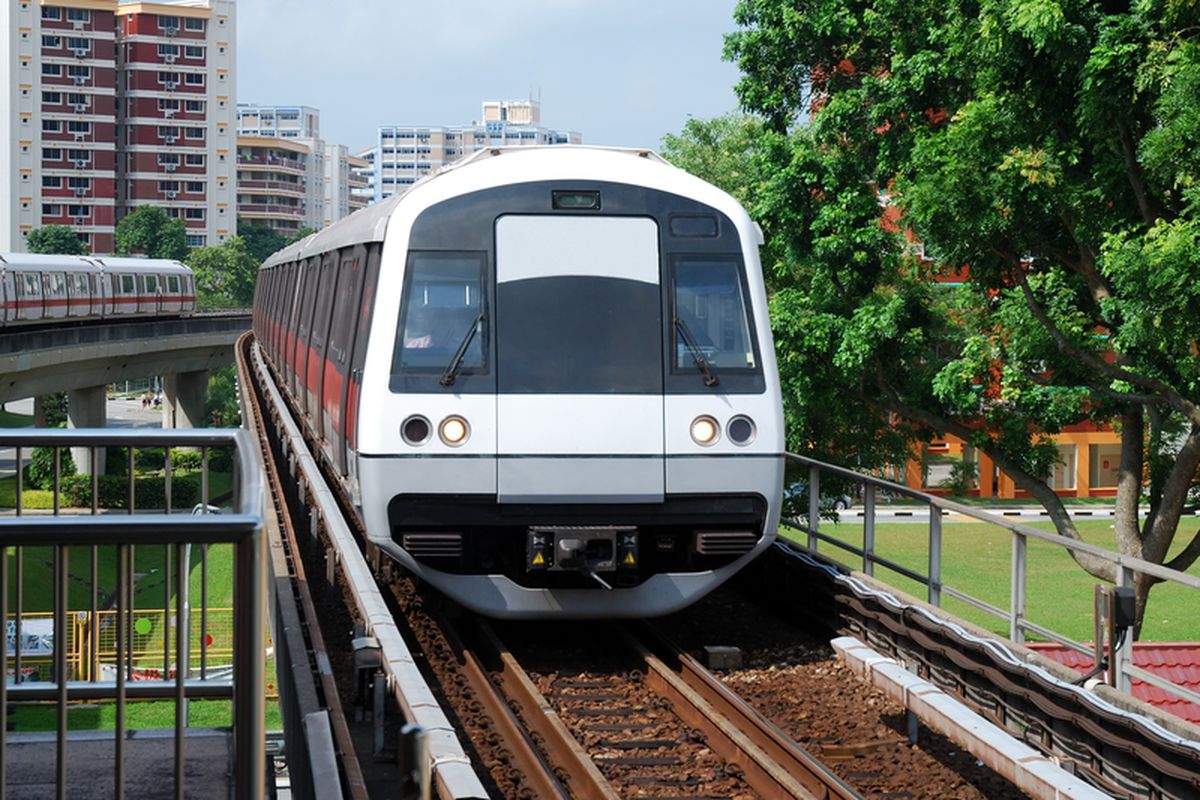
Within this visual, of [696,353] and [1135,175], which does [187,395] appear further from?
[696,353]

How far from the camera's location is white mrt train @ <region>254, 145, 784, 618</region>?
364 inches

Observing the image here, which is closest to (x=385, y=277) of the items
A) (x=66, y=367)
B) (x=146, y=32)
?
(x=66, y=367)

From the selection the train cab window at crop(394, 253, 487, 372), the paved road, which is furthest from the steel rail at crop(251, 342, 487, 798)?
the paved road

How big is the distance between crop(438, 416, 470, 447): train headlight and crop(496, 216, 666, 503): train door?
195mm

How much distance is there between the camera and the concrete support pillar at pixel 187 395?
6269 cm

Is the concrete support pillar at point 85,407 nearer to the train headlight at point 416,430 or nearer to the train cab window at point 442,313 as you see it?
the train cab window at point 442,313

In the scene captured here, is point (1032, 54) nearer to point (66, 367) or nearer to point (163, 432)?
point (163, 432)

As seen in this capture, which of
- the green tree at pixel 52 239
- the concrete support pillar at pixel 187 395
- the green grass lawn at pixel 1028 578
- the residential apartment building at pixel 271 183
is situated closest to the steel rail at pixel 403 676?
the green grass lawn at pixel 1028 578

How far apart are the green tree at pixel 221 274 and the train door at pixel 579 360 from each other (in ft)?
272

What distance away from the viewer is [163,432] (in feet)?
14.7

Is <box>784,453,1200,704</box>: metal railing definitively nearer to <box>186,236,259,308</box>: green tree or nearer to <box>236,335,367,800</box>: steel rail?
<box>236,335,367,800</box>: steel rail

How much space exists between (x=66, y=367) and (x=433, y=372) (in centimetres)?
3576

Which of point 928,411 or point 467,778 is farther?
point 928,411

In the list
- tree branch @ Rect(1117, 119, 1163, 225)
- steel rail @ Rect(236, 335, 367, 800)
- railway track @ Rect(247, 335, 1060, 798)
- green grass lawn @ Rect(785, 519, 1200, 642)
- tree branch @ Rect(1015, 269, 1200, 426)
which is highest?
tree branch @ Rect(1117, 119, 1163, 225)
